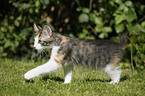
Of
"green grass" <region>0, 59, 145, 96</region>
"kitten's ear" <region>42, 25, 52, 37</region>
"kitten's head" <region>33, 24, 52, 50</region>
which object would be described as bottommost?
"green grass" <region>0, 59, 145, 96</region>

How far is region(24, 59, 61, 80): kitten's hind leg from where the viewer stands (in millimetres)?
2625

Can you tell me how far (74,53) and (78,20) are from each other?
2.23 m

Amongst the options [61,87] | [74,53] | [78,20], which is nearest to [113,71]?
[74,53]

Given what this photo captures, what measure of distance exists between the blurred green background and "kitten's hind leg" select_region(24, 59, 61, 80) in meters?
1.36

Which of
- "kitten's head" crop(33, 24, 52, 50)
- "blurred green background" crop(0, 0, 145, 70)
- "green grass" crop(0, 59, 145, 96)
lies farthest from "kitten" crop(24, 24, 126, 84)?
"blurred green background" crop(0, 0, 145, 70)

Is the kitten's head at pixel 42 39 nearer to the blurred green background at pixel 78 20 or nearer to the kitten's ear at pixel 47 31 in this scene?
the kitten's ear at pixel 47 31

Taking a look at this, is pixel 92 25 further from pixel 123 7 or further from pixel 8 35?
pixel 8 35

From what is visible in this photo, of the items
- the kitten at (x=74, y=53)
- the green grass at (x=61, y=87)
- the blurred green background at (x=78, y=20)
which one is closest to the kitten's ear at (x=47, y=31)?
the kitten at (x=74, y=53)

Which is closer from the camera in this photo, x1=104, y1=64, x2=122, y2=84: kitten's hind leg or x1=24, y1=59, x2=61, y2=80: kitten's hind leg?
x1=24, y1=59, x2=61, y2=80: kitten's hind leg

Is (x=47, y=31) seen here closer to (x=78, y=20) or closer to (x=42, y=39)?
(x=42, y=39)

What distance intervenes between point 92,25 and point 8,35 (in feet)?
7.02

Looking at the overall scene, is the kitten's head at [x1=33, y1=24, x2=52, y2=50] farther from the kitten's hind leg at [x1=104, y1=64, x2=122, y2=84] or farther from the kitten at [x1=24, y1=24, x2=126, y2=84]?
the kitten's hind leg at [x1=104, y1=64, x2=122, y2=84]

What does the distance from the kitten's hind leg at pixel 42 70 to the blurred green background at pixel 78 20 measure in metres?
1.36

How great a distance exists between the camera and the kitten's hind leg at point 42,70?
262 cm
